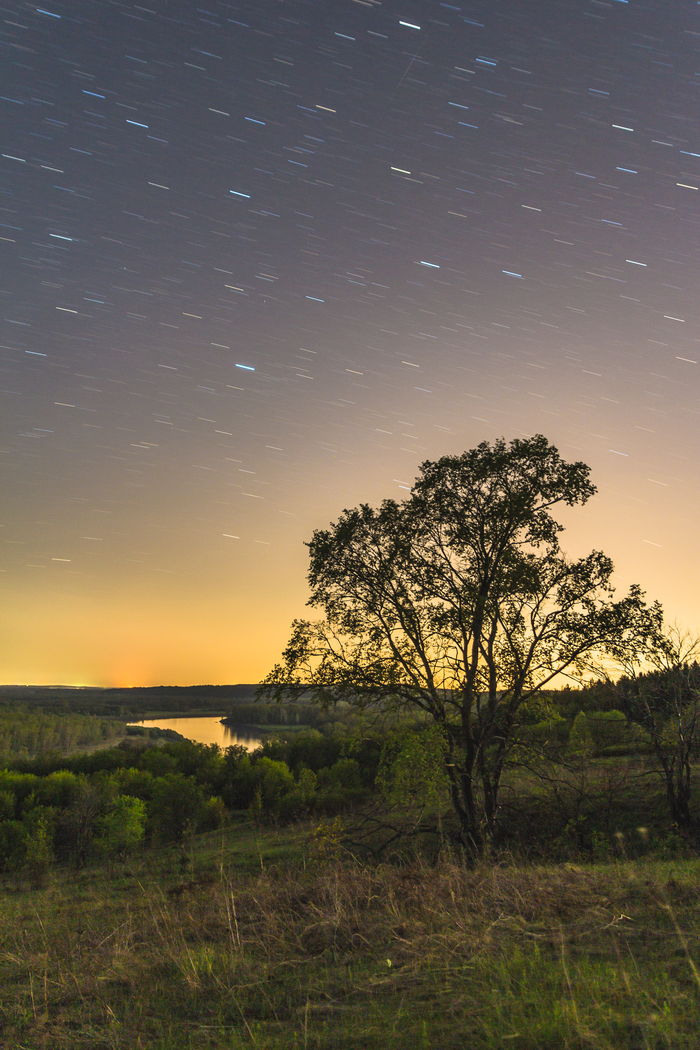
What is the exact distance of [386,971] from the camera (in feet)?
18.5

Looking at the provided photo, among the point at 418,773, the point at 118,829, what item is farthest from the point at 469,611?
the point at 118,829

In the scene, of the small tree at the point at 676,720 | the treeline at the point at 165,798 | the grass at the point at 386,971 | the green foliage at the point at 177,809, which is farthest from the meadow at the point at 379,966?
the green foliage at the point at 177,809

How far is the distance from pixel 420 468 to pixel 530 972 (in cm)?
1541

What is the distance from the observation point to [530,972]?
5.18 m

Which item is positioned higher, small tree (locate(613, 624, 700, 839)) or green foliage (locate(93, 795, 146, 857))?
small tree (locate(613, 624, 700, 839))

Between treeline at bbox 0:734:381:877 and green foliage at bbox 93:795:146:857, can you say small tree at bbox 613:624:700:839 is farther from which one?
green foliage at bbox 93:795:146:857

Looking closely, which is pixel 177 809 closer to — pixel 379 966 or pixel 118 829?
pixel 118 829

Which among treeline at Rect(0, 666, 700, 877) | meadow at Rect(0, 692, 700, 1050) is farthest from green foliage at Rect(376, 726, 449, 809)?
meadow at Rect(0, 692, 700, 1050)

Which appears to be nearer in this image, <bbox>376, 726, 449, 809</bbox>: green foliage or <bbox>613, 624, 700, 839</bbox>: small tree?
<bbox>376, 726, 449, 809</bbox>: green foliage

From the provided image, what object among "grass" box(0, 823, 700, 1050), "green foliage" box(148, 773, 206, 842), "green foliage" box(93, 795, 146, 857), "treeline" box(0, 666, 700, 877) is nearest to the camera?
"grass" box(0, 823, 700, 1050)

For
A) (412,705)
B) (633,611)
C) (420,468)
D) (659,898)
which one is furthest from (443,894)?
(420,468)

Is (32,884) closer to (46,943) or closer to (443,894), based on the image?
(46,943)

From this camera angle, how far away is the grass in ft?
14.2

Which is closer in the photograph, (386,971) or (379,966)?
(386,971)
